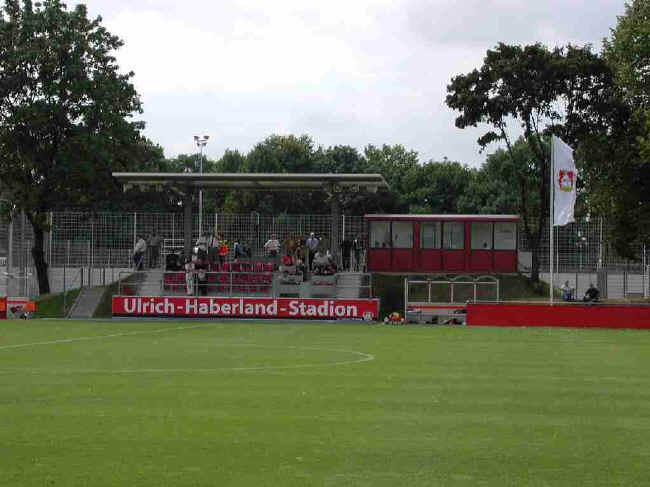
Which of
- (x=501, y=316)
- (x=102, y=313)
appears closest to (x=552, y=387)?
(x=501, y=316)

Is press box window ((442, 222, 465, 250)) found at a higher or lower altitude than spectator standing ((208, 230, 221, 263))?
higher

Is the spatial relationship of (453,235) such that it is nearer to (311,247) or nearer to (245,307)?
(311,247)

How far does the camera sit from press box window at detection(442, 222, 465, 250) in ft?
170

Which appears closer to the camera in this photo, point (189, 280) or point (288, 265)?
point (189, 280)

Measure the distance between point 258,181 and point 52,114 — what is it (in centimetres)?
1024

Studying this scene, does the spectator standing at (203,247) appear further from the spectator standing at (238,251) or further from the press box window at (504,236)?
the press box window at (504,236)

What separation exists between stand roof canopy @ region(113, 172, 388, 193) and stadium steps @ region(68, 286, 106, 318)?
469 cm

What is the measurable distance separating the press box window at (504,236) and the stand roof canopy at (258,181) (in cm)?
742

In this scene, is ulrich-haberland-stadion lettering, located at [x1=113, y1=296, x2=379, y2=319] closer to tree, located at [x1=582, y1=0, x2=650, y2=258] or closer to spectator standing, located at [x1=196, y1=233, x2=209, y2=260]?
spectator standing, located at [x1=196, y1=233, x2=209, y2=260]

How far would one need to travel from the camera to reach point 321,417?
12.4m

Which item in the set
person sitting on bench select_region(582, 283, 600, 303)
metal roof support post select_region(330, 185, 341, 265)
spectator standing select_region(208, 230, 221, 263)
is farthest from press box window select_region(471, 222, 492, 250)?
spectator standing select_region(208, 230, 221, 263)

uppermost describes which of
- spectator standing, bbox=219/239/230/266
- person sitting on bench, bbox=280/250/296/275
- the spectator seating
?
spectator standing, bbox=219/239/230/266

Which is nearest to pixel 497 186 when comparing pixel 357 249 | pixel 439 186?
pixel 439 186

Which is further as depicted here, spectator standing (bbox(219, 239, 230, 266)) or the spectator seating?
spectator standing (bbox(219, 239, 230, 266))
